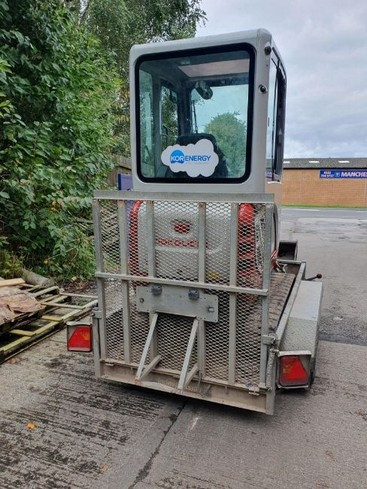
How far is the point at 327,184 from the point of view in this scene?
112 feet

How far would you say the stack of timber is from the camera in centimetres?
355

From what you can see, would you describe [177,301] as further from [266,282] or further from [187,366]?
[266,282]

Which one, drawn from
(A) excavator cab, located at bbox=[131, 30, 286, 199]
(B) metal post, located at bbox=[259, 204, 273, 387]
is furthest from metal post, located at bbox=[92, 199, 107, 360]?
(B) metal post, located at bbox=[259, 204, 273, 387]

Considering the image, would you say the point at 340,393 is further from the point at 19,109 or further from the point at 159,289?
the point at 19,109

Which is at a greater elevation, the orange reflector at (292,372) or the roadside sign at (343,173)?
the roadside sign at (343,173)

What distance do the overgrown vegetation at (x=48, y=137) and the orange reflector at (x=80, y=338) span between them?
238 cm

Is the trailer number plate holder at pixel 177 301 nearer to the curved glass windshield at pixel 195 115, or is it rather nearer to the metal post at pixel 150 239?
the metal post at pixel 150 239

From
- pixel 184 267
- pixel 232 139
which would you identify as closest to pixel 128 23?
pixel 232 139

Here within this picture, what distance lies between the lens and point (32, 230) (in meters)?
5.25

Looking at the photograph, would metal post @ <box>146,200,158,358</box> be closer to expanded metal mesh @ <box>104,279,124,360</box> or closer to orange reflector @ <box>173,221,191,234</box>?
orange reflector @ <box>173,221,191,234</box>

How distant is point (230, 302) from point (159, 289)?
1.75 feet

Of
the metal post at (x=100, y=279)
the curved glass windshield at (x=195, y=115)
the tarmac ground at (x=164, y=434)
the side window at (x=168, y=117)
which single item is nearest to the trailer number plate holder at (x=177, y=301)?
the metal post at (x=100, y=279)

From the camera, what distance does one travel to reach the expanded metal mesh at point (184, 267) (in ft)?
7.75

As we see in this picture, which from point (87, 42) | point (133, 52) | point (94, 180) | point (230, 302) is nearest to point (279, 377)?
point (230, 302)
